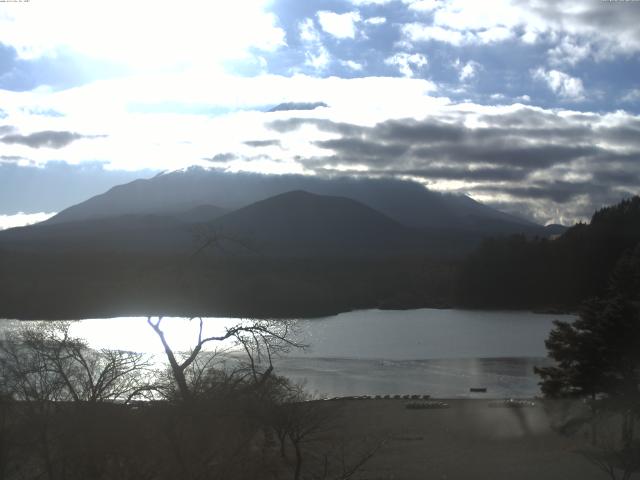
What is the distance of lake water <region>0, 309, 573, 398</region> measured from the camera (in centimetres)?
3503

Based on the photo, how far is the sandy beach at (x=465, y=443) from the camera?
17641 mm

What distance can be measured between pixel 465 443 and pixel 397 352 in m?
27.4

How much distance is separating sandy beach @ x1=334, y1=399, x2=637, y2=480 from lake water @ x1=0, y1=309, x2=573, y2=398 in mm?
3174

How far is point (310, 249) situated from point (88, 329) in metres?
106

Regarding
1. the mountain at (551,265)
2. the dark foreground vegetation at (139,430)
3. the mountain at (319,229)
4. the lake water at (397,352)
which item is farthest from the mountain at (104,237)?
the dark foreground vegetation at (139,430)

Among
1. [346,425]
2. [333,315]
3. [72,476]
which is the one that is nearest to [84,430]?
[72,476]

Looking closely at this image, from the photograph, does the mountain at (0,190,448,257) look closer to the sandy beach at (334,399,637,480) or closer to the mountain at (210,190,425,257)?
the mountain at (210,190,425,257)

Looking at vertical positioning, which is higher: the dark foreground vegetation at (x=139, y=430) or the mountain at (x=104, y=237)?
the mountain at (x=104, y=237)

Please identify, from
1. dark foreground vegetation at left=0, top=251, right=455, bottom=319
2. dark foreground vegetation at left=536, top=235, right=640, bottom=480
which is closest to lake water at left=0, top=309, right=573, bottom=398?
dark foreground vegetation at left=0, top=251, right=455, bottom=319

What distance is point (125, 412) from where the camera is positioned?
9.68 m

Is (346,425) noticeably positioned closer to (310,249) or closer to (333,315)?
(333,315)

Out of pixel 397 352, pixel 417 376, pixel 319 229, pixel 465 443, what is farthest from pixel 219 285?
pixel 319 229

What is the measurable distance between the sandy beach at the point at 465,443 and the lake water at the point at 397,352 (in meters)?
3.17

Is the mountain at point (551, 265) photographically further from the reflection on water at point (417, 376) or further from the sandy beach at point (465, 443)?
the sandy beach at point (465, 443)
